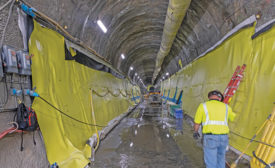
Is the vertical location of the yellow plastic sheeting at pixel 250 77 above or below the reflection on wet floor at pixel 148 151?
above

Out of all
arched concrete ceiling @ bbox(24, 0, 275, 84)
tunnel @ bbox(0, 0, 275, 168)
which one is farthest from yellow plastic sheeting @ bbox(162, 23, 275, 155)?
arched concrete ceiling @ bbox(24, 0, 275, 84)

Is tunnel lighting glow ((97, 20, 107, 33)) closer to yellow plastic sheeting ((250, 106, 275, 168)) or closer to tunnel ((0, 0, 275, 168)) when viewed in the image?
tunnel ((0, 0, 275, 168))

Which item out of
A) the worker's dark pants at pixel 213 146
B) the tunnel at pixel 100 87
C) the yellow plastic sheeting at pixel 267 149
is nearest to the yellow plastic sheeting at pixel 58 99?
the tunnel at pixel 100 87

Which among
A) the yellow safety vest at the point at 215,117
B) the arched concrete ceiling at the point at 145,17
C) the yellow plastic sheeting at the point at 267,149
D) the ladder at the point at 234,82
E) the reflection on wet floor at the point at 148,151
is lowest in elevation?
the reflection on wet floor at the point at 148,151

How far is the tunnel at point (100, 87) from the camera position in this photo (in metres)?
2.54

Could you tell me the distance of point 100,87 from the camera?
21.9ft

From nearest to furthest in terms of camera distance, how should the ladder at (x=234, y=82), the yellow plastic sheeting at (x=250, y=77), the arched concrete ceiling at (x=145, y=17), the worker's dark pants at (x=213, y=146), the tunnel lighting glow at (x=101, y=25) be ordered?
1. the worker's dark pants at (x=213, y=146)
2. the yellow plastic sheeting at (x=250, y=77)
3. the arched concrete ceiling at (x=145, y=17)
4. the ladder at (x=234, y=82)
5. the tunnel lighting glow at (x=101, y=25)

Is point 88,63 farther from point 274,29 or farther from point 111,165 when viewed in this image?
point 274,29

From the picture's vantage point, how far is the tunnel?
8.35ft

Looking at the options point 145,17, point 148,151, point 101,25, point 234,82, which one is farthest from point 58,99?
point 145,17

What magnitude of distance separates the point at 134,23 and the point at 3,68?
6649mm

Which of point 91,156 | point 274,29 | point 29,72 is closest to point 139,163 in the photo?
point 91,156

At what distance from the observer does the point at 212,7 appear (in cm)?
506

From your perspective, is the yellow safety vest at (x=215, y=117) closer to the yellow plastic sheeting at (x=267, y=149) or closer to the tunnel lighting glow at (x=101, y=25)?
the yellow plastic sheeting at (x=267, y=149)
